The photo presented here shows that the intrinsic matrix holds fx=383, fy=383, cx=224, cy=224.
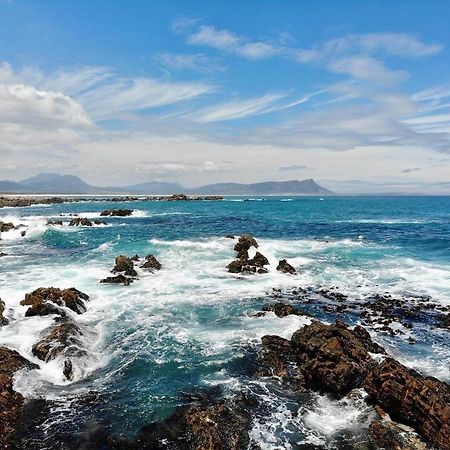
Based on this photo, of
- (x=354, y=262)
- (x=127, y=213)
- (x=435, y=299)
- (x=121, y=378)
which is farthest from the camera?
(x=127, y=213)

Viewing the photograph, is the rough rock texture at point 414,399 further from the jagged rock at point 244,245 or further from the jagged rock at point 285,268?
the jagged rock at point 244,245

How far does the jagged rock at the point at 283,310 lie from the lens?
24.4 metres

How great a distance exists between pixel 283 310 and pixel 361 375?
8580 millimetres

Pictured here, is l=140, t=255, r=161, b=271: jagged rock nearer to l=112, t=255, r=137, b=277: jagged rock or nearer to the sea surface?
the sea surface

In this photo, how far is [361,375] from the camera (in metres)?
16.3

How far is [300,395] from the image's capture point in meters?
15.6

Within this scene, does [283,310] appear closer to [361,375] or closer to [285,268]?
[361,375]

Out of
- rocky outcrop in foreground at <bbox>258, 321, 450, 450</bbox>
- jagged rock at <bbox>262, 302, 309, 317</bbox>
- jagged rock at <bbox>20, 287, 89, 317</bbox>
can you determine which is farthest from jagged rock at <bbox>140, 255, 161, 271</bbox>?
rocky outcrop in foreground at <bbox>258, 321, 450, 450</bbox>

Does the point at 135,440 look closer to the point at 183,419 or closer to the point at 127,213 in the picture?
the point at 183,419

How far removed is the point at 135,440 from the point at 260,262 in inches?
1032

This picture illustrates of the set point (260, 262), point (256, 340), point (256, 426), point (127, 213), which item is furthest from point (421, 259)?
point (127, 213)

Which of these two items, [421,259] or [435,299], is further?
[421,259]

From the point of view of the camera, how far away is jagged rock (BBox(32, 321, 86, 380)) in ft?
58.3

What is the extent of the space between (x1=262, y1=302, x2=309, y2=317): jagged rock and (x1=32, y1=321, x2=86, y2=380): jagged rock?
1174 cm
